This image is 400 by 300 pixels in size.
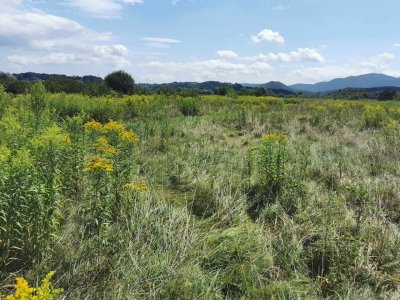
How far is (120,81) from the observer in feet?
145

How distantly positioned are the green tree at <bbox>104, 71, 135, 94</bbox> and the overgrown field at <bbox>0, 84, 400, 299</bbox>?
38.2 meters

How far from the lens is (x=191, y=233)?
14.4ft

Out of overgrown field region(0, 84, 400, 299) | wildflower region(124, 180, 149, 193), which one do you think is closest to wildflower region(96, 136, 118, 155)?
overgrown field region(0, 84, 400, 299)

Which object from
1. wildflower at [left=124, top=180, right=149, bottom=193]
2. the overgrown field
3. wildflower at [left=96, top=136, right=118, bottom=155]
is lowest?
the overgrown field

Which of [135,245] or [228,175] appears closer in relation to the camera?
[135,245]

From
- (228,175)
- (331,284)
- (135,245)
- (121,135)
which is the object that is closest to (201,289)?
(135,245)

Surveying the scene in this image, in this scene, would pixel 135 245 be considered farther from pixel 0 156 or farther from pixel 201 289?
pixel 0 156

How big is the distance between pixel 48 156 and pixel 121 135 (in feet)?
3.93

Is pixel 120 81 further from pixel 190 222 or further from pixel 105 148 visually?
pixel 190 222

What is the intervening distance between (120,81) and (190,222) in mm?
41364

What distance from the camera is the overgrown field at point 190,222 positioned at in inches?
135

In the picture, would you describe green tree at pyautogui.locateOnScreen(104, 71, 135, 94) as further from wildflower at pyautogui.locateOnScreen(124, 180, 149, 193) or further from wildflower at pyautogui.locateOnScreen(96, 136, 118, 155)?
wildflower at pyautogui.locateOnScreen(96, 136, 118, 155)

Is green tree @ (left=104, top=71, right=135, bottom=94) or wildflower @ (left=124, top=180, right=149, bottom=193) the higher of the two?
green tree @ (left=104, top=71, right=135, bottom=94)

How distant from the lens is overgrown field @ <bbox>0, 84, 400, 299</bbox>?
3439 millimetres
